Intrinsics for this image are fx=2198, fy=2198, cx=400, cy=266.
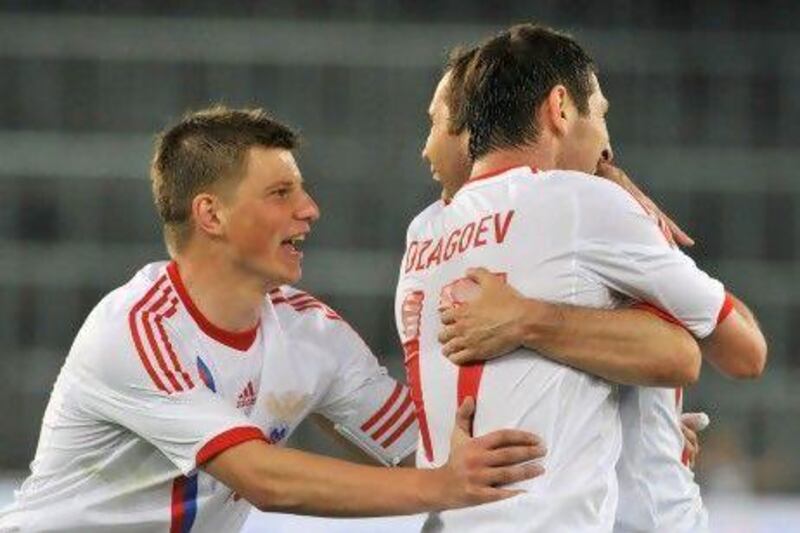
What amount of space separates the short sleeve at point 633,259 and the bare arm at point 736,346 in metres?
0.08

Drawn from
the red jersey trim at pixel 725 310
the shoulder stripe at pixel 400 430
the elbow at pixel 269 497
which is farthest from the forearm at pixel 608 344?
the shoulder stripe at pixel 400 430

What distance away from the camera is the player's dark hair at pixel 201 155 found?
15.1 feet

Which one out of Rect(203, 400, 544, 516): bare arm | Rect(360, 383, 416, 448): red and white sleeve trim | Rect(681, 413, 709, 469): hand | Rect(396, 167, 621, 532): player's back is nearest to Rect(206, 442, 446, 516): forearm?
Rect(203, 400, 544, 516): bare arm

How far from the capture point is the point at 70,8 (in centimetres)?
1388

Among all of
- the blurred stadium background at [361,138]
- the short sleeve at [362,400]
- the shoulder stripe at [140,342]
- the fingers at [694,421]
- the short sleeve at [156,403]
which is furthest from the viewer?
the blurred stadium background at [361,138]

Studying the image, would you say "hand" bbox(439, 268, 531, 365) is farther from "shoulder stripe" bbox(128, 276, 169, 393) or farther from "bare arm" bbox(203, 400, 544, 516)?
"shoulder stripe" bbox(128, 276, 169, 393)

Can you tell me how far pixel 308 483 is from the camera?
4094mm

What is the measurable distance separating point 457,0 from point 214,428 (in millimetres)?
9893

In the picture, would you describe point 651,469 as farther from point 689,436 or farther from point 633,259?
point 633,259

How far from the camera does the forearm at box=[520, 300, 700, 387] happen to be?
11.9 feet

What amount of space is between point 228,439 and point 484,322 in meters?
0.72

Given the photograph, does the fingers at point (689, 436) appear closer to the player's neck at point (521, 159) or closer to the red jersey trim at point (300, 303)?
the player's neck at point (521, 159)

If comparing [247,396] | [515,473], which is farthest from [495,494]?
[247,396]

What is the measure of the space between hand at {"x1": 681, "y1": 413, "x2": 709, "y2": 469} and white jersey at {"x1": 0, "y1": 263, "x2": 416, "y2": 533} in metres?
0.81
